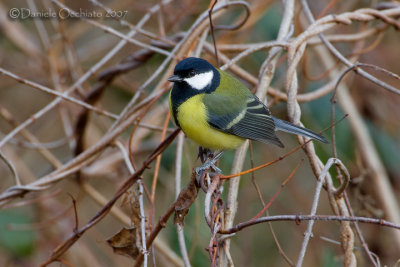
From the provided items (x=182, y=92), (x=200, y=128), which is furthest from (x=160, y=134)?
(x=200, y=128)

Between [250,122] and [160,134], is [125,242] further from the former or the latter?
[160,134]

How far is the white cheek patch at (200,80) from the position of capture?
7.83 feet

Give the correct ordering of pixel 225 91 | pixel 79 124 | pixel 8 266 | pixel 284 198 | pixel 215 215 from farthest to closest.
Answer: pixel 284 198, pixel 8 266, pixel 79 124, pixel 225 91, pixel 215 215

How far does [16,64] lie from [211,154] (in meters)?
2.29

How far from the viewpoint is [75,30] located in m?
3.80

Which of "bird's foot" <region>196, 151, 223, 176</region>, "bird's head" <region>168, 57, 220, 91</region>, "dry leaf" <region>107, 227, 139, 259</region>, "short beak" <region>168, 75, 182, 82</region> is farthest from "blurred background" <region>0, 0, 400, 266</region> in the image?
"dry leaf" <region>107, 227, 139, 259</region>

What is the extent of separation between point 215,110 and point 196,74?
21 centimetres

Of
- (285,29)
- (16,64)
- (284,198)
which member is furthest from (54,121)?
(285,29)

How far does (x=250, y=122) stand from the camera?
2.42 metres

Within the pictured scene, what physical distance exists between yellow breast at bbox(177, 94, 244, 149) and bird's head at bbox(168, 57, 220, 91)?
3.3 inches

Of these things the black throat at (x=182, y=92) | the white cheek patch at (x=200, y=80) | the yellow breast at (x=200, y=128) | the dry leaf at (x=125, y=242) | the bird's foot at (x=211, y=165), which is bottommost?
the dry leaf at (x=125, y=242)

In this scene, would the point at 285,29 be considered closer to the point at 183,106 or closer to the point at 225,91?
the point at 225,91

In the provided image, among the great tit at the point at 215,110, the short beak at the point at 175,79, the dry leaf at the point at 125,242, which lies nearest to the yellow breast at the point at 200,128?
the great tit at the point at 215,110

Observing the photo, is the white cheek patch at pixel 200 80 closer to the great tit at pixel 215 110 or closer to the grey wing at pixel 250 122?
the great tit at pixel 215 110
